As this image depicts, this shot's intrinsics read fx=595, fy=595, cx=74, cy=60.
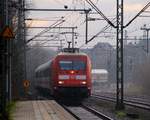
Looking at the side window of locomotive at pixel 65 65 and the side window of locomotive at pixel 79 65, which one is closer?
the side window of locomotive at pixel 79 65

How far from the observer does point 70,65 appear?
3728 centimetres

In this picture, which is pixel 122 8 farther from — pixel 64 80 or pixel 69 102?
pixel 69 102

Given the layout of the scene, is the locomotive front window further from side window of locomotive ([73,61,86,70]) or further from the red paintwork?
the red paintwork

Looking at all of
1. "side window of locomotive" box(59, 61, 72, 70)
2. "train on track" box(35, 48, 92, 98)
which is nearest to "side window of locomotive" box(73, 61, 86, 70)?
"train on track" box(35, 48, 92, 98)

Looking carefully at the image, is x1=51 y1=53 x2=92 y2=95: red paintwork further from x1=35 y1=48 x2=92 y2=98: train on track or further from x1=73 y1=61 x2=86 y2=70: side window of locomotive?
x1=73 y1=61 x2=86 y2=70: side window of locomotive

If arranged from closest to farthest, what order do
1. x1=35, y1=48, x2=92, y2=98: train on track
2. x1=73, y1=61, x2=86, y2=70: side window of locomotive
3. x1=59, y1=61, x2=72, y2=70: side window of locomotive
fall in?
1. x1=35, y1=48, x2=92, y2=98: train on track
2. x1=73, y1=61, x2=86, y2=70: side window of locomotive
3. x1=59, y1=61, x2=72, y2=70: side window of locomotive

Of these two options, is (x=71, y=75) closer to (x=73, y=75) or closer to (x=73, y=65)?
(x=73, y=75)

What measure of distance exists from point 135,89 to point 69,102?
4366cm

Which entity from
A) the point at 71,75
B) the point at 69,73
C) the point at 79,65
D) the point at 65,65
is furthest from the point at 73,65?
the point at 71,75

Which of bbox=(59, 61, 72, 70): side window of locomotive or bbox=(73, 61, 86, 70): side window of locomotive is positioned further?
bbox=(59, 61, 72, 70): side window of locomotive

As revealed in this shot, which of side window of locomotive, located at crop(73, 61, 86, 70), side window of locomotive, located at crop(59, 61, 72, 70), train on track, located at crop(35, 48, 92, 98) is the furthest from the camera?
side window of locomotive, located at crop(59, 61, 72, 70)

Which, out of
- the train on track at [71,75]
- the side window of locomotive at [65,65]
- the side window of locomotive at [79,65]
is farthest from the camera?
the side window of locomotive at [65,65]

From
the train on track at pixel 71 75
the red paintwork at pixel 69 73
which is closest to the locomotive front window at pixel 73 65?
the train on track at pixel 71 75

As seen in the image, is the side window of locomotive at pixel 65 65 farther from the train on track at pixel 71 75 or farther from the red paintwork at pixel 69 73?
the red paintwork at pixel 69 73
